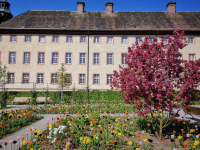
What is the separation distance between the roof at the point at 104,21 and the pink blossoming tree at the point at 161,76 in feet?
63.3

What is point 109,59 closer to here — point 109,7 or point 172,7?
point 109,7

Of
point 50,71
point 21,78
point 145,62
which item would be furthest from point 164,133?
point 21,78

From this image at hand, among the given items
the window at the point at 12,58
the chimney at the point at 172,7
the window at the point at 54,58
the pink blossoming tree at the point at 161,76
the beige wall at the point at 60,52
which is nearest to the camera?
the pink blossoming tree at the point at 161,76

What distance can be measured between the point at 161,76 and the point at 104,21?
21.7m

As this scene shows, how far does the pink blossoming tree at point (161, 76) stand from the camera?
3.83m

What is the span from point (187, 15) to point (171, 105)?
2762 cm

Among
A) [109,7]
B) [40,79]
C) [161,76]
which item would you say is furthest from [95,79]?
[161,76]

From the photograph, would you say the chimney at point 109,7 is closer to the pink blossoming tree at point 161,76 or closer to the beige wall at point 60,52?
the beige wall at point 60,52

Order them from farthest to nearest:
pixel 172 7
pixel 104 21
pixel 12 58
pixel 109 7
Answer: pixel 172 7
pixel 109 7
pixel 104 21
pixel 12 58

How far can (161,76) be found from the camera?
3910 millimetres

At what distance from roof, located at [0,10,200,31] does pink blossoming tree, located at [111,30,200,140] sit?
19304mm

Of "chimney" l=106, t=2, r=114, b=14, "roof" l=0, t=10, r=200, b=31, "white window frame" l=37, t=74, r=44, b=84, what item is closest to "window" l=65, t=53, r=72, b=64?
"roof" l=0, t=10, r=200, b=31

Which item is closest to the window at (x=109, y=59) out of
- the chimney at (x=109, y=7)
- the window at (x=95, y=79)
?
the window at (x=95, y=79)

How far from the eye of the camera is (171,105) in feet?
12.7
